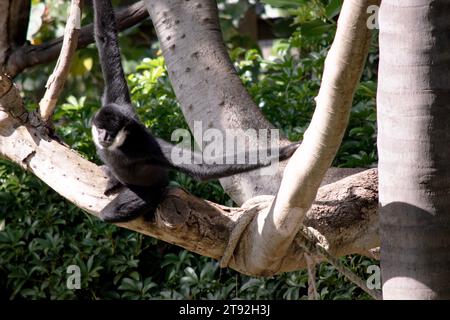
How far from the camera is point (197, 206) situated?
256cm

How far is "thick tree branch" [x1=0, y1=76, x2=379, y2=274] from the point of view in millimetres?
2535

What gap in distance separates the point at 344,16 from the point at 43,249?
3.00 meters

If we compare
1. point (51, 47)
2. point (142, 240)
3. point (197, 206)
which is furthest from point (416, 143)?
point (51, 47)

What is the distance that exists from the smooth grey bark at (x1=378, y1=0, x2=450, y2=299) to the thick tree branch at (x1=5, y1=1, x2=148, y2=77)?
2.58 meters

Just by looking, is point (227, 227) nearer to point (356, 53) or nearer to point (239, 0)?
point (356, 53)

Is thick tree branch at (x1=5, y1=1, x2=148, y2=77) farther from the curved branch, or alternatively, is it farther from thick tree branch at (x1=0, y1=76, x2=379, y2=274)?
thick tree branch at (x1=0, y1=76, x2=379, y2=274)

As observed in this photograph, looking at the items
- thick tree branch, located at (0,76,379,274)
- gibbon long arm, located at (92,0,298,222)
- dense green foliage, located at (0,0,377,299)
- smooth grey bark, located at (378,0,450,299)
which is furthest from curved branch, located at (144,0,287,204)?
smooth grey bark, located at (378,0,450,299)

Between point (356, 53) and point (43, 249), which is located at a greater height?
point (356, 53)

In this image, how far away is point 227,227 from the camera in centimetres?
255

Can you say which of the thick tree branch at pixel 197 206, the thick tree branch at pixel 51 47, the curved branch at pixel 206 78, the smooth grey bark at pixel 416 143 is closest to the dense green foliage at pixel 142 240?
the thick tree branch at pixel 51 47

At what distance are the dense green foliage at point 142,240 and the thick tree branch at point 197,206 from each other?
52.4 inches

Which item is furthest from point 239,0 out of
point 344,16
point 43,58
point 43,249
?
point 344,16

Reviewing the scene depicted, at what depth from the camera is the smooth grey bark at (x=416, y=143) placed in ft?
6.38

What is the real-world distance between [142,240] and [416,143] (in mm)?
2609
